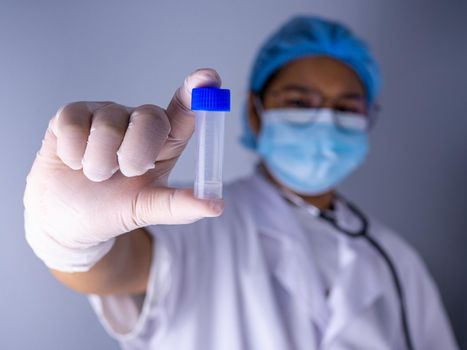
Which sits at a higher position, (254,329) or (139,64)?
(139,64)

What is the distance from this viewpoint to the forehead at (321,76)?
1.16m

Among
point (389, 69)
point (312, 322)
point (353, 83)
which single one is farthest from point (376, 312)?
point (389, 69)

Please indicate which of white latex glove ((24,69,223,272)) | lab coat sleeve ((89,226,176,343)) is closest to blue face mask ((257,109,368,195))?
lab coat sleeve ((89,226,176,343))

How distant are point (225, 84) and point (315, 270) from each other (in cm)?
54

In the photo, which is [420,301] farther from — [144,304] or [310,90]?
[144,304]

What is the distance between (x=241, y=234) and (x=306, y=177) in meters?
0.21

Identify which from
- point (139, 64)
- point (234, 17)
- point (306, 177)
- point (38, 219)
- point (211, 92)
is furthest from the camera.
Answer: point (234, 17)

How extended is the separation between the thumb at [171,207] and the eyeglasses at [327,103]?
0.67 meters

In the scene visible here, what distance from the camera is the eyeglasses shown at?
3.77ft

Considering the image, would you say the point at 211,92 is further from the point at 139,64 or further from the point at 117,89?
the point at 139,64

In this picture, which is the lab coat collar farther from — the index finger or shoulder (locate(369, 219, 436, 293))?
the index finger

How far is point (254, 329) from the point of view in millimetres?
993

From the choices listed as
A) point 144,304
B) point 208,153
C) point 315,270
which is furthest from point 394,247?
point 208,153

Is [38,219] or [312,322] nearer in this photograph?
[38,219]
